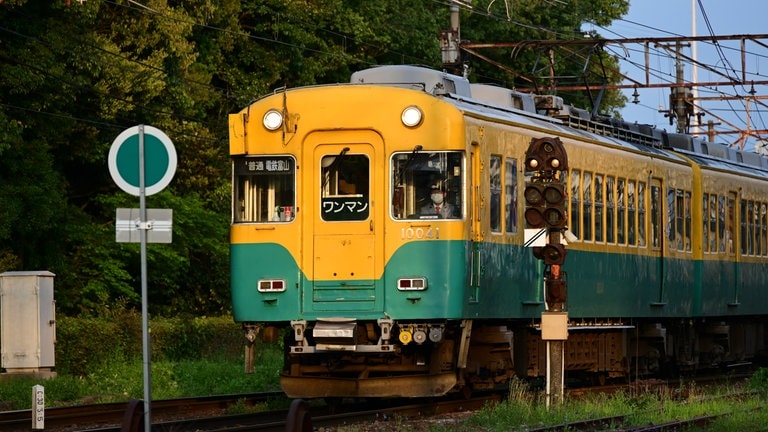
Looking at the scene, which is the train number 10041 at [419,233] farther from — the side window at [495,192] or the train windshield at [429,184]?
the side window at [495,192]

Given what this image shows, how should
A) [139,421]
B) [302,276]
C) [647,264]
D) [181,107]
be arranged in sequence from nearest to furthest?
[139,421] < [302,276] < [647,264] < [181,107]

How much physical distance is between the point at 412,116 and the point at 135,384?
783 cm

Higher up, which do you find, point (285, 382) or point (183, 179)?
point (183, 179)

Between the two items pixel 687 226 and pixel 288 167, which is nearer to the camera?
pixel 288 167

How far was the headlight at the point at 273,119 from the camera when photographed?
18031mm

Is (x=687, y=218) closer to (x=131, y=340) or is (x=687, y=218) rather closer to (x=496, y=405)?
(x=496, y=405)

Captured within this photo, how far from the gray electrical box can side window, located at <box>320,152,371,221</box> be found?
23.6 feet

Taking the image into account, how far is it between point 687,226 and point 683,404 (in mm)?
6689

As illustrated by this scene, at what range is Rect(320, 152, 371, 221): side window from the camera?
1773 cm

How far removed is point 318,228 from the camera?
699 inches

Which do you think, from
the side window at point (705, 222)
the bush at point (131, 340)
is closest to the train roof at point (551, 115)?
the side window at point (705, 222)

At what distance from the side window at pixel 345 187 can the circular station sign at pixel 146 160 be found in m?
5.82

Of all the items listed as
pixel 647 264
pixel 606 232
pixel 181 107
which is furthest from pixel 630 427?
pixel 181 107

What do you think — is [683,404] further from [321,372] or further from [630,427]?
[321,372]
